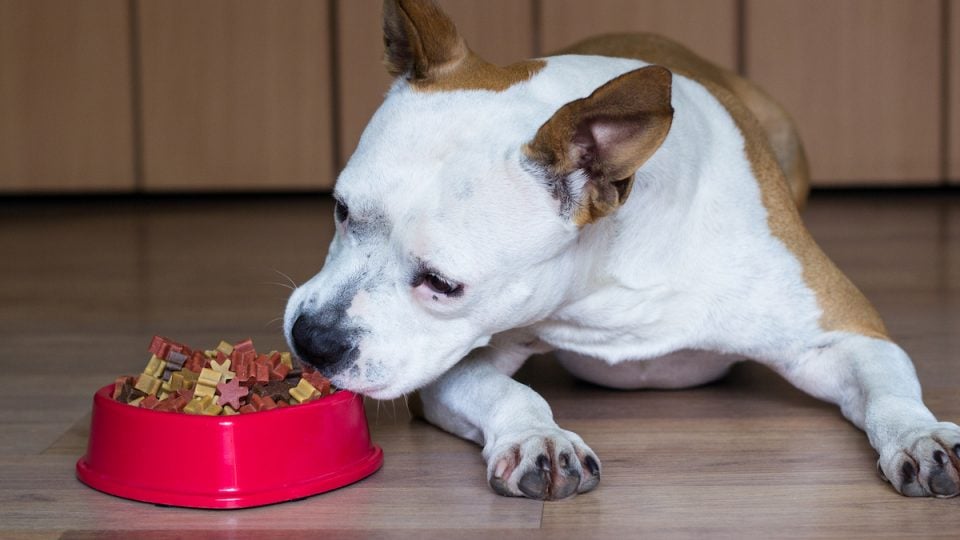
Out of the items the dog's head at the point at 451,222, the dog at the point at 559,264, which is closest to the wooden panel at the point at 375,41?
the dog at the point at 559,264

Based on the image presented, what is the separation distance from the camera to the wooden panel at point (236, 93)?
691cm

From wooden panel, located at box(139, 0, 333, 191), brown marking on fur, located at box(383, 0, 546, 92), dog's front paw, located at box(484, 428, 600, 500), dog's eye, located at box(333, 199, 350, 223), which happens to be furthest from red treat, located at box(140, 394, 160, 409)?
wooden panel, located at box(139, 0, 333, 191)

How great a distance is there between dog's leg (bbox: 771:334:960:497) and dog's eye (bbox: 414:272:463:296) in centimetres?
68

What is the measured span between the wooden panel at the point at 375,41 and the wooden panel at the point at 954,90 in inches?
84.8

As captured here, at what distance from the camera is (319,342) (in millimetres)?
1865

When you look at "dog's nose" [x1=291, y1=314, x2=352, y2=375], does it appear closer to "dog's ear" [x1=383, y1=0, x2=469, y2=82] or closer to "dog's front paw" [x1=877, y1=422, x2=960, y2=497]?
"dog's ear" [x1=383, y1=0, x2=469, y2=82]

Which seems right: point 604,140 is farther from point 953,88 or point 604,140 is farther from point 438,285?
point 953,88

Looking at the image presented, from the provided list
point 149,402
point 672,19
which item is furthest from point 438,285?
point 672,19

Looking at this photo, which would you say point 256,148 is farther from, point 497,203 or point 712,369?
point 497,203

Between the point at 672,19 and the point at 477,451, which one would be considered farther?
the point at 672,19

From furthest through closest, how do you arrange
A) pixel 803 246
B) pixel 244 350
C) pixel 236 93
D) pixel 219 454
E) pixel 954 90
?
pixel 236 93 → pixel 954 90 → pixel 803 246 → pixel 244 350 → pixel 219 454

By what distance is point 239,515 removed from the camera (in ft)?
5.90

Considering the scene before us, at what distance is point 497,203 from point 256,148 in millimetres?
5417

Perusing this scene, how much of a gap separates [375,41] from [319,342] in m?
5.21
